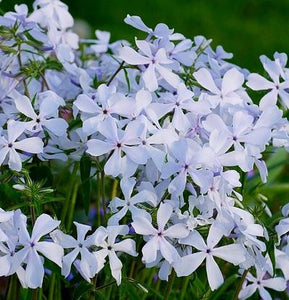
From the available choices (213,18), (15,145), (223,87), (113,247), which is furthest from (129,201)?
(213,18)

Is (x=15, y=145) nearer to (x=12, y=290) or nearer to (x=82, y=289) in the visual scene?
(x=82, y=289)

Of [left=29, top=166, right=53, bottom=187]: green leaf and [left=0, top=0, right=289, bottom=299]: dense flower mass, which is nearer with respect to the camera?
[left=0, top=0, right=289, bottom=299]: dense flower mass

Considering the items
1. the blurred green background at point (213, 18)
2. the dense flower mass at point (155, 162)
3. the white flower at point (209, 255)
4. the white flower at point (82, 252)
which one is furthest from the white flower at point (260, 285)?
the blurred green background at point (213, 18)

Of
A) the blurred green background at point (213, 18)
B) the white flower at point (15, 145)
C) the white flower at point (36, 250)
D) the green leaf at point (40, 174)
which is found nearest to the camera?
the white flower at point (36, 250)

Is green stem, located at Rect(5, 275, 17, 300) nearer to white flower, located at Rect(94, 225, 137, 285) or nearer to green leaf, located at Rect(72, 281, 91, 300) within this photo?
green leaf, located at Rect(72, 281, 91, 300)

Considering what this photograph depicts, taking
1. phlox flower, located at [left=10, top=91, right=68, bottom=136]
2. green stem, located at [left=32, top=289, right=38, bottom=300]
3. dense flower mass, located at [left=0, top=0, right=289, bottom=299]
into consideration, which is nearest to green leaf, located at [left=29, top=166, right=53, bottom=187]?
dense flower mass, located at [left=0, top=0, right=289, bottom=299]

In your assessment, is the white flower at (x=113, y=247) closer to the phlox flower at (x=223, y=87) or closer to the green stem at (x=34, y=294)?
the green stem at (x=34, y=294)
